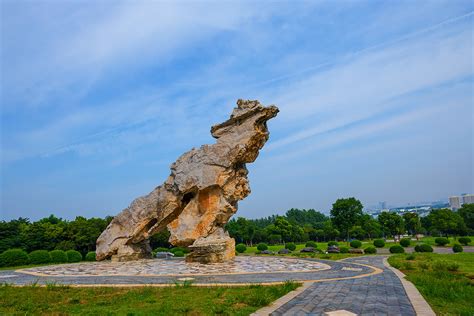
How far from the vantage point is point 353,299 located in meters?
8.74

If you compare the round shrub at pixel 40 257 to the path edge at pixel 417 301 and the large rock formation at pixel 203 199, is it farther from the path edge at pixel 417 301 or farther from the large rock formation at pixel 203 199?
the path edge at pixel 417 301

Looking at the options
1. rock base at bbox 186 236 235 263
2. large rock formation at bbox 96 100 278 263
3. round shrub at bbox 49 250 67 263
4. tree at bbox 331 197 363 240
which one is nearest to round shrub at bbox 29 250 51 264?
round shrub at bbox 49 250 67 263

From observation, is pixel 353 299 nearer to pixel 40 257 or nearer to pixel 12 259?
pixel 40 257

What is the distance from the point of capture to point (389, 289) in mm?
10195

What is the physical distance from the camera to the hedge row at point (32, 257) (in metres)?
22.5

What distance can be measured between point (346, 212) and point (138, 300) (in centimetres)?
4097

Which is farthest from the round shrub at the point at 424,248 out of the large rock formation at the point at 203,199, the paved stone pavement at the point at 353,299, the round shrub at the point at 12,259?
the round shrub at the point at 12,259

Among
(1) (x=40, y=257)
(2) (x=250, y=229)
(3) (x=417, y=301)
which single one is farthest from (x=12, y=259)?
(2) (x=250, y=229)

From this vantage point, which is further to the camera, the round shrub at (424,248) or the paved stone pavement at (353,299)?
the round shrub at (424,248)

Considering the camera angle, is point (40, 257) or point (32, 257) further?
point (40, 257)

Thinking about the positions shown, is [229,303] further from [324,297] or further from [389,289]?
[389,289]

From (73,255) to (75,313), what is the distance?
737 inches

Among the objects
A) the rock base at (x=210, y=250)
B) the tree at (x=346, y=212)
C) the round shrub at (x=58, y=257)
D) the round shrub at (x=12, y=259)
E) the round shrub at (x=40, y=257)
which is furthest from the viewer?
the tree at (x=346, y=212)

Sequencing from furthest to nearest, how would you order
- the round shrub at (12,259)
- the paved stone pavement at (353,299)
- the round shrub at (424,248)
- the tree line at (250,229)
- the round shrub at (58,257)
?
1. the tree line at (250,229)
2. the round shrub at (424,248)
3. the round shrub at (58,257)
4. the round shrub at (12,259)
5. the paved stone pavement at (353,299)
